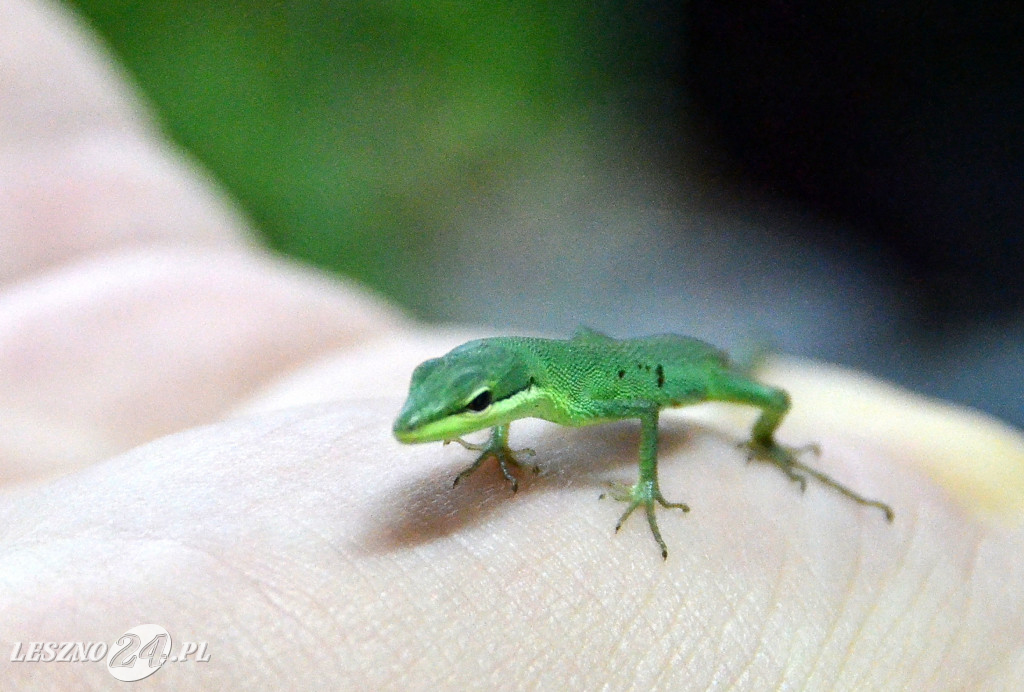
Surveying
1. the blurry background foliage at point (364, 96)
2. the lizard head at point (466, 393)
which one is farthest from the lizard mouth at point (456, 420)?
the blurry background foliage at point (364, 96)

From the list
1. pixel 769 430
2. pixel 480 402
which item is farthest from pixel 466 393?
pixel 769 430

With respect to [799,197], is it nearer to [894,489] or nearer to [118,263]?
[894,489]

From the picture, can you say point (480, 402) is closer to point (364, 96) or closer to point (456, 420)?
point (456, 420)

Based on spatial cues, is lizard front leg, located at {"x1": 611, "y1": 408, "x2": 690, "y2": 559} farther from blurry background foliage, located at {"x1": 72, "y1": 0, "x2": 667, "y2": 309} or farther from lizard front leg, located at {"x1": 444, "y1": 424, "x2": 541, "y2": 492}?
blurry background foliage, located at {"x1": 72, "y1": 0, "x2": 667, "y2": 309}

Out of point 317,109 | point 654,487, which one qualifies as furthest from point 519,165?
point 654,487

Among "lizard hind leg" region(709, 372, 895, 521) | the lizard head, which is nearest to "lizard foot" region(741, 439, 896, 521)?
"lizard hind leg" region(709, 372, 895, 521)

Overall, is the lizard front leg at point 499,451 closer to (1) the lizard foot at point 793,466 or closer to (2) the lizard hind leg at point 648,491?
(2) the lizard hind leg at point 648,491
